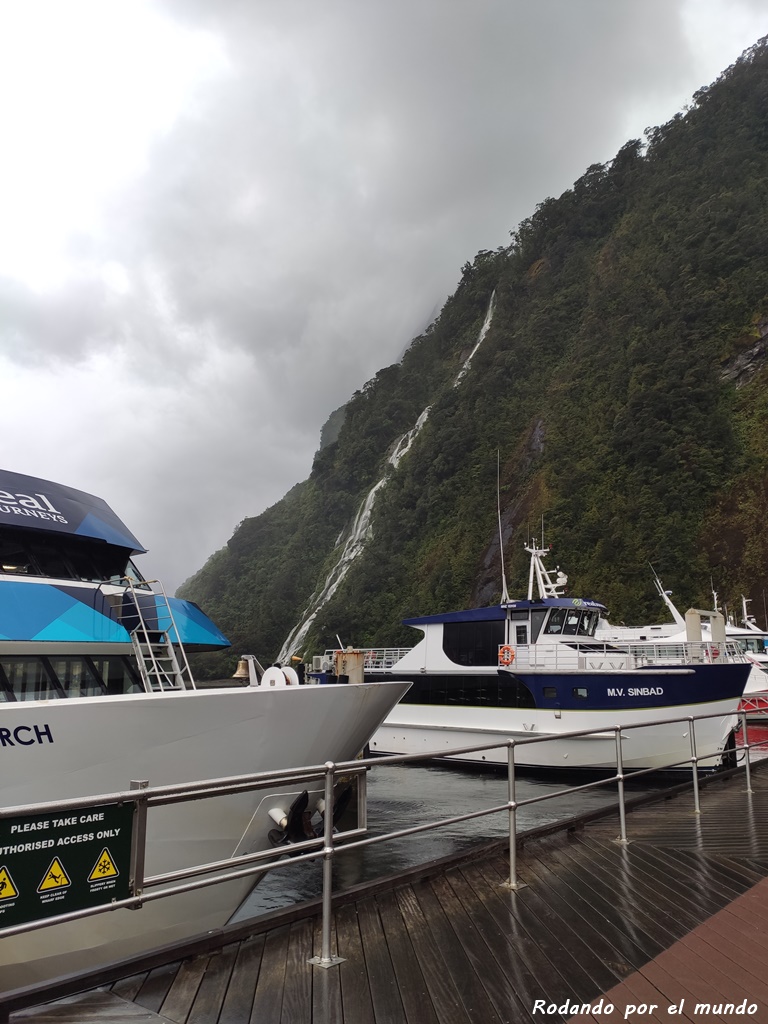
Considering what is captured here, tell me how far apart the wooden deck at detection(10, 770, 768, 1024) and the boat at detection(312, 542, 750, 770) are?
999 cm

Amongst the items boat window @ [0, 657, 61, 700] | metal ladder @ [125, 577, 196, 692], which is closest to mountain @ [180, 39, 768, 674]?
metal ladder @ [125, 577, 196, 692]

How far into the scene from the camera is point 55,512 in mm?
7473

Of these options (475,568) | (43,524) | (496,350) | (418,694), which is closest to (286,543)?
(496,350)

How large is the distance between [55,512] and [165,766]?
329 centimetres

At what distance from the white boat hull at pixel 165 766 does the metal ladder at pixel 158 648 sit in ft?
3.57

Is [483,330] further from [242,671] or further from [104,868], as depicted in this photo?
[104,868]

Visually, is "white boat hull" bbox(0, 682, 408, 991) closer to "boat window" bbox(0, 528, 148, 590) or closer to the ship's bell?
the ship's bell

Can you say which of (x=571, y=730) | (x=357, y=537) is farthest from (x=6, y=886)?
(x=357, y=537)

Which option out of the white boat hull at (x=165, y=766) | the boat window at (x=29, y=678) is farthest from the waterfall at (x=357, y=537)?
the boat window at (x=29, y=678)

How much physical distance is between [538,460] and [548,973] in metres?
56.5

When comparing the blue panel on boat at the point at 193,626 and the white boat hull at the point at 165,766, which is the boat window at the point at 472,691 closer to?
the blue panel on boat at the point at 193,626

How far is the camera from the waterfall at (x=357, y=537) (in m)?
69.8

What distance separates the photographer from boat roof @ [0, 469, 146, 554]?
23.3 ft

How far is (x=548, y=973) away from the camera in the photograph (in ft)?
11.3
